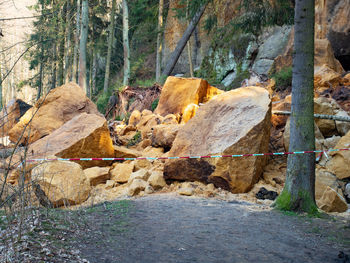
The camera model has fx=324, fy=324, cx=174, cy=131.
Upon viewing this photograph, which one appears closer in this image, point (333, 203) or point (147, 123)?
point (333, 203)

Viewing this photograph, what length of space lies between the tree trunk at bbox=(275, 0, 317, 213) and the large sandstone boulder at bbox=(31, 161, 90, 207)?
3.67m

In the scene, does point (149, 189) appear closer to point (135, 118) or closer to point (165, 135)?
point (165, 135)

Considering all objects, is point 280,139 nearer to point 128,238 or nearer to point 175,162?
point 175,162

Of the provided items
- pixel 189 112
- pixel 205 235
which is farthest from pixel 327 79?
pixel 205 235

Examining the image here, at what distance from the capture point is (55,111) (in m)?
11.3

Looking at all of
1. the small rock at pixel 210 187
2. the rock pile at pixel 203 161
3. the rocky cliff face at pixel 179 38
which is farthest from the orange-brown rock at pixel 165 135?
the rocky cliff face at pixel 179 38

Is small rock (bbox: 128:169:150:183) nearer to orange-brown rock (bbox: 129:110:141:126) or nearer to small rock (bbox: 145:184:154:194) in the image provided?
small rock (bbox: 145:184:154:194)

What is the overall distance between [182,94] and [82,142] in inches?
209

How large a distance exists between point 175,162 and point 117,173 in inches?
60.2

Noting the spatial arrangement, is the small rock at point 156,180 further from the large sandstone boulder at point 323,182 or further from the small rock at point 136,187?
the large sandstone boulder at point 323,182

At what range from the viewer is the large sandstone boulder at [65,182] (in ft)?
19.2

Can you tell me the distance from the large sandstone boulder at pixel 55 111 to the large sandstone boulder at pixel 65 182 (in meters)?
4.86

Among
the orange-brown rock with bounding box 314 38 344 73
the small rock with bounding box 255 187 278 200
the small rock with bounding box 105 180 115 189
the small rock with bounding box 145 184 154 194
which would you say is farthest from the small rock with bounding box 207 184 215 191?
the orange-brown rock with bounding box 314 38 344 73

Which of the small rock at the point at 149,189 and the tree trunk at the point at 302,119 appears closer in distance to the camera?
the tree trunk at the point at 302,119
